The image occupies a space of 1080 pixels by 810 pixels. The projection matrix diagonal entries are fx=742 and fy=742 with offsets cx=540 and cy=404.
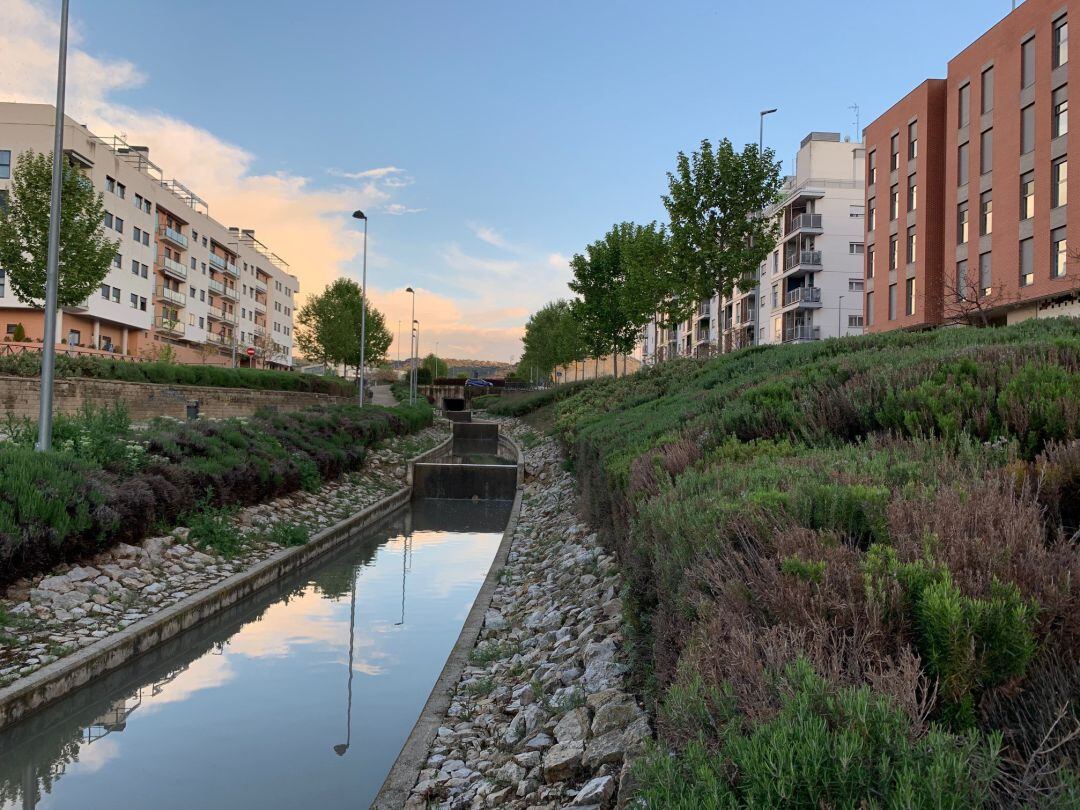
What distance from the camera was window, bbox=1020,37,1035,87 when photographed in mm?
32125

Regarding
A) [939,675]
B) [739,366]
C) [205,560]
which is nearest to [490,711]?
[939,675]

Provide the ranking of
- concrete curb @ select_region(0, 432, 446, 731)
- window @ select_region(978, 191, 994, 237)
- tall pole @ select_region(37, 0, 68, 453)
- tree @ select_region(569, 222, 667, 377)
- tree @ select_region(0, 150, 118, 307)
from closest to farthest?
concrete curb @ select_region(0, 432, 446, 731)
tall pole @ select_region(37, 0, 68, 453)
tree @ select_region(0, 150, 118, 307)
window @ select_region(978, 191, 994, 237)
tree @ select_region(569, 222, 667, 377)

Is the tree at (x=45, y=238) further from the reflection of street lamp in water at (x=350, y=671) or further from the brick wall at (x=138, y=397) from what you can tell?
the reflection of street lamp in water at (x=350, y=671)

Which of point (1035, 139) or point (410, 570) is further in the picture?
point (1035, 139)

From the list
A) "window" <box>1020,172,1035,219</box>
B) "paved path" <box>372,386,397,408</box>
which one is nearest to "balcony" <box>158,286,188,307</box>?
"paved path" <box>372,386,397,408</box>

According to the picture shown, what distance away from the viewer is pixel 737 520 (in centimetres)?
388

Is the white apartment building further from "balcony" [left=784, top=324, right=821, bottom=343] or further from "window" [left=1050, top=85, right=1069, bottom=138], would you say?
"window" [left=1050, top=85, right=1069, bottom=138]

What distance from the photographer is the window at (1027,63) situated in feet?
105

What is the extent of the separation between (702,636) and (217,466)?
12103mm

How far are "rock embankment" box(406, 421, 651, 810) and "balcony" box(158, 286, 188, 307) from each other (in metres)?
59.8

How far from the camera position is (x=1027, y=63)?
107ft

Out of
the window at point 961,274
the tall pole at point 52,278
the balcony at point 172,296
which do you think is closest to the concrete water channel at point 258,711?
the tall pole at point 52,278

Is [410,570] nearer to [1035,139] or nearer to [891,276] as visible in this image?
[1035,139]

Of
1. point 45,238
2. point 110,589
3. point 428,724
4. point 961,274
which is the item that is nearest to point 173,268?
point 45,238
